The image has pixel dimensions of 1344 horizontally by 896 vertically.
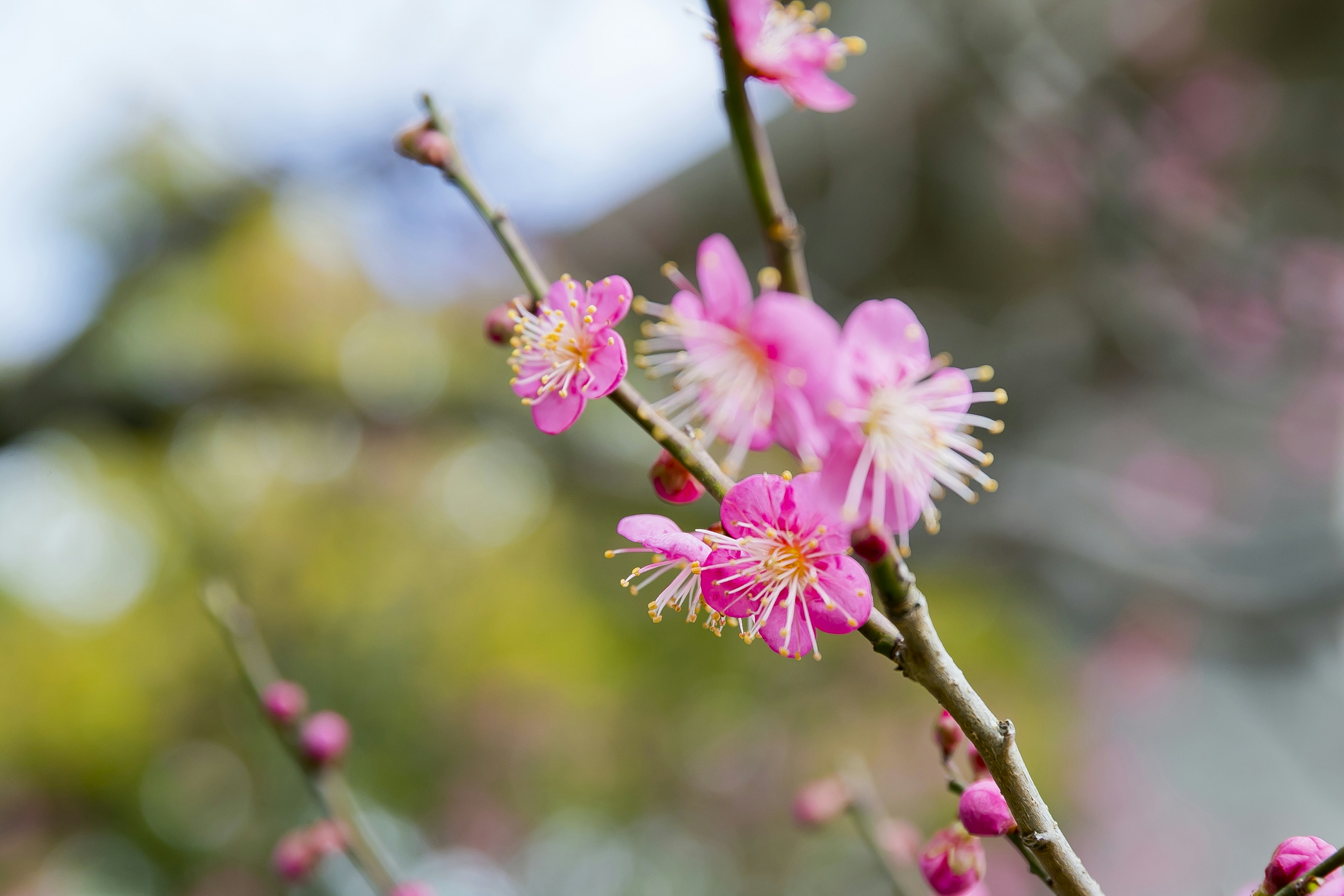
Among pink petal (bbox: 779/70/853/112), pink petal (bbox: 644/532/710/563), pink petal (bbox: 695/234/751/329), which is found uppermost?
pink petal (bbox: 779/70/853/112)

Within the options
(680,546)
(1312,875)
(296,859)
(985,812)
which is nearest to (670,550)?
(680,546)

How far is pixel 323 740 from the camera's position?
750mm

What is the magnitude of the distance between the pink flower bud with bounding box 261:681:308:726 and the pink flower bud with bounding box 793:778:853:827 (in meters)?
0.50

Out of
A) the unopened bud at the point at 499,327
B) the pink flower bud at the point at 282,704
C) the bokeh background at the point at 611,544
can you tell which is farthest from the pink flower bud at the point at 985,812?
the bokeh background at the point at 611,544

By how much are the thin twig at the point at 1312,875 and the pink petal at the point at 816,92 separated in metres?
0.44

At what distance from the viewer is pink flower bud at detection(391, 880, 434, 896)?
2.36ft

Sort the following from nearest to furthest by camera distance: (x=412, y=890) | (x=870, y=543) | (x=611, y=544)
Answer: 1. (x=870, y=543)
2. (x=412, y=890)
3. (x=611, y=544)

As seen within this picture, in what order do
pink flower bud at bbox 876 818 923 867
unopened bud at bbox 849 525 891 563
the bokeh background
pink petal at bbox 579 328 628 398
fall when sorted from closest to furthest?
unopened bud at bbox 849 525 891 563 < pink petal at bbox 579 328 628 398 < pink flower bud at bbox 876 818 923 867 < the bokeh background

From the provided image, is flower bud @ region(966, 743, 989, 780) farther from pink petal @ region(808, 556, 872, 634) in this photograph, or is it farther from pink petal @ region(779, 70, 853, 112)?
pink petal @ region(779, 70, 853, 112)

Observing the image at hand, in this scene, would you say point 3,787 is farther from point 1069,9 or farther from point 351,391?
point 1069,9

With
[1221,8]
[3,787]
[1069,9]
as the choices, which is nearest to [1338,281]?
[1221,8]

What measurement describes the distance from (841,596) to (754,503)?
0.21ft

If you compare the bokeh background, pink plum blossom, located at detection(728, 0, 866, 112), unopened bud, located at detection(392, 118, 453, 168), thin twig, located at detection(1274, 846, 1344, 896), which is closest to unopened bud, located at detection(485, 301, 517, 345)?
unopened bud, located at detection(392, 118, 453, 168)

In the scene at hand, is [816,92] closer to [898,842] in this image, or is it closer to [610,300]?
[610,300]
